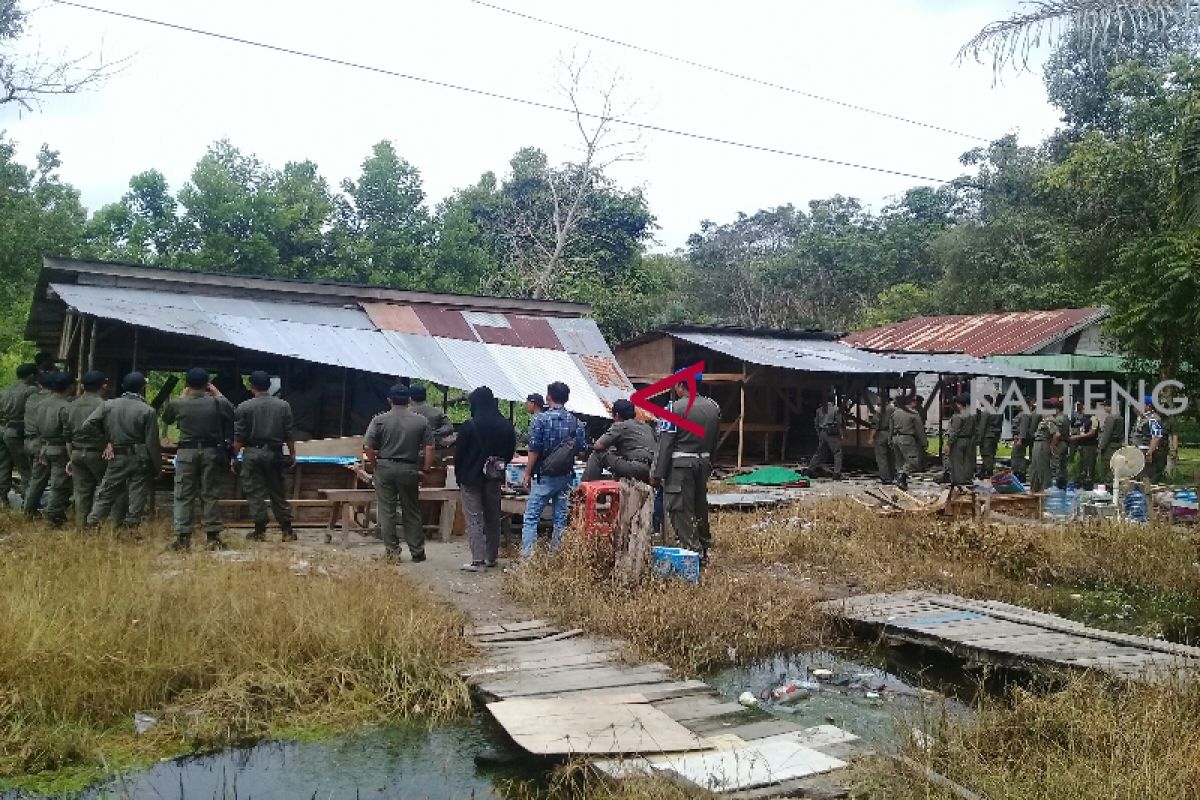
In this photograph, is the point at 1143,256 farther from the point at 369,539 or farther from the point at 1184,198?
the point at 369,539

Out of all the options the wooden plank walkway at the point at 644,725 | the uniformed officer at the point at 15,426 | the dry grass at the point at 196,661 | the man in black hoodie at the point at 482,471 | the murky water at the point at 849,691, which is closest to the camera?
the wooden plank walkway at the point at 644,725

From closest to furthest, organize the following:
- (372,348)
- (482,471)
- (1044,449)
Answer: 1. (482,471)
2. (372,348)
3. (1044,449)

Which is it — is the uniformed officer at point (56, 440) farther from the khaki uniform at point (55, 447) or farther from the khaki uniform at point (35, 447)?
the khaki uniform at point (35, 447)

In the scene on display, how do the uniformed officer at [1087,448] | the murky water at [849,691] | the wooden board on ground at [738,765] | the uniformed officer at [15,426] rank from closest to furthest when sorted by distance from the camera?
the wooden board on ground at [738,765] < the murky water at [849,691] < the uniformed officer at [15,426] < the uniformed officer at [1087,448]

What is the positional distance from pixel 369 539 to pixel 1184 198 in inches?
335

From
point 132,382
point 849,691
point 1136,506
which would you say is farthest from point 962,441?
point 132,382

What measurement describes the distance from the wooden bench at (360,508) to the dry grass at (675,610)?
98.4 inches

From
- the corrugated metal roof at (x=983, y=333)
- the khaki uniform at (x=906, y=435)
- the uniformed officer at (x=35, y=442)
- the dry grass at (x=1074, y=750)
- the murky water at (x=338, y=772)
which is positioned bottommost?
the murky water at (x=338, y=772)

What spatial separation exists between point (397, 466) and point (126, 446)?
2.54m

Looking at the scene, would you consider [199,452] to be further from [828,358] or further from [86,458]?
[828,358]

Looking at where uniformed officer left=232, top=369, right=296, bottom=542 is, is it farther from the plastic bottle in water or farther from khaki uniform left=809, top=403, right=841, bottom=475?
khaki uniform left=809, top=403, right=841, bottom=475

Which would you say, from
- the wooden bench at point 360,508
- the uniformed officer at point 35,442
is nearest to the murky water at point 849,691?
the wooden bench at point 360,508

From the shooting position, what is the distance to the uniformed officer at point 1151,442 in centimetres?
1418

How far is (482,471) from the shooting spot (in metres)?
8.48
